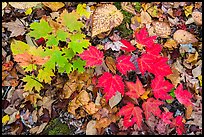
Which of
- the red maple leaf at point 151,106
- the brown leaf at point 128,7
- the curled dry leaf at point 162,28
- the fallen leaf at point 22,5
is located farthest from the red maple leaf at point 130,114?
the fallen leaf at point 22,5

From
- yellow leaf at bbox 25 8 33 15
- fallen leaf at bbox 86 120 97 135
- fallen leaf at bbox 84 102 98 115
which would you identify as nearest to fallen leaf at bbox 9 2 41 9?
yellow leaf at bbox 25 8 33 15

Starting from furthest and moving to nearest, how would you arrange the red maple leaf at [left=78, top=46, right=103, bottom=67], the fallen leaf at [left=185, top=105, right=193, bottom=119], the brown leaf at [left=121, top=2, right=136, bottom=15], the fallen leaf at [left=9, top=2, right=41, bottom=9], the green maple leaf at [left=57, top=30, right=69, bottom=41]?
1. the brown leaf at [left=121, top=2, right=136, bottom=15]
2. the fallen leaf at [left=9, top=2, right=41, bottom=9]
3. the fallen leaf at [left=185, top=105, right=193, bottom=119]
4. the green maple leaf at [left=57, top=30, right=69, bottom=41]
5. the red maple leaf at [left=78, top=46, right=103, bottom=67]

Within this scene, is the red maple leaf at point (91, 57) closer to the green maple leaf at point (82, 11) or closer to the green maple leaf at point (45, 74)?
the green maple leaf at point (45, 74)

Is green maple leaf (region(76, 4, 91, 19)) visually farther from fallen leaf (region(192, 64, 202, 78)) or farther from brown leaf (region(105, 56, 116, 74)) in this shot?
fallen leaf (region(192, 64, 202, 78))

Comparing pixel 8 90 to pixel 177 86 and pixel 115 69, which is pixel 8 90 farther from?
pixel 177 86

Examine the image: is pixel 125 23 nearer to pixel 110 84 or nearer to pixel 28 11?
pixel 110 84
